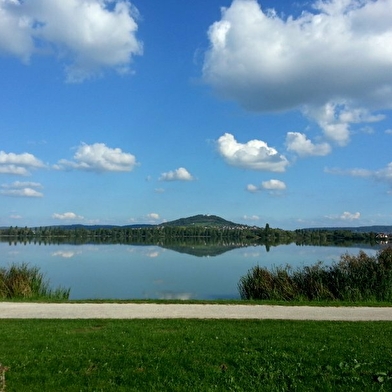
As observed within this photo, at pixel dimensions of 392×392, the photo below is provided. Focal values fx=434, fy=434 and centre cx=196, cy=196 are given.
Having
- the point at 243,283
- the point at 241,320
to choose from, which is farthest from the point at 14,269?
the point at 241,320

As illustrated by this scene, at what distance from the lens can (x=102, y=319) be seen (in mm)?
12141

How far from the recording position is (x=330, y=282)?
A: 1864 centimetres

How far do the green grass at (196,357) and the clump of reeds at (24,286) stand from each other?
24.9 ft

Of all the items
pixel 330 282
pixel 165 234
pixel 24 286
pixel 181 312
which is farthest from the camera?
pixel 165 234

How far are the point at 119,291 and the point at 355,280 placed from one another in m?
12.4

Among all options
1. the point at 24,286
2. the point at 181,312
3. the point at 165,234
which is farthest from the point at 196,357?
→ the point at 165,234

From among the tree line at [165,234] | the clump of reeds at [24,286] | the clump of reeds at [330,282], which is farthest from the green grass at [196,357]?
the tree line at [165,234]

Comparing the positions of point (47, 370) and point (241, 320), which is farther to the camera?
point (241, 320)

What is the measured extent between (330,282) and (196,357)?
12123mm

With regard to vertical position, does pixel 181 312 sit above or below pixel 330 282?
below

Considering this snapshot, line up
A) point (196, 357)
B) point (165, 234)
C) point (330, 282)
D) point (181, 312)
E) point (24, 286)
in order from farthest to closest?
point (165, 234), point (330, 282), point (24, 286), point (181, 312), point (196, 357)

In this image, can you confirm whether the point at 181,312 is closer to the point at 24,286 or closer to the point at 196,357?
the point at 196,357

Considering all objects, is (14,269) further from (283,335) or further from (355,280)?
(355,280)

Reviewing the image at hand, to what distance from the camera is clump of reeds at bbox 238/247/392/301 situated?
18.1 metres
